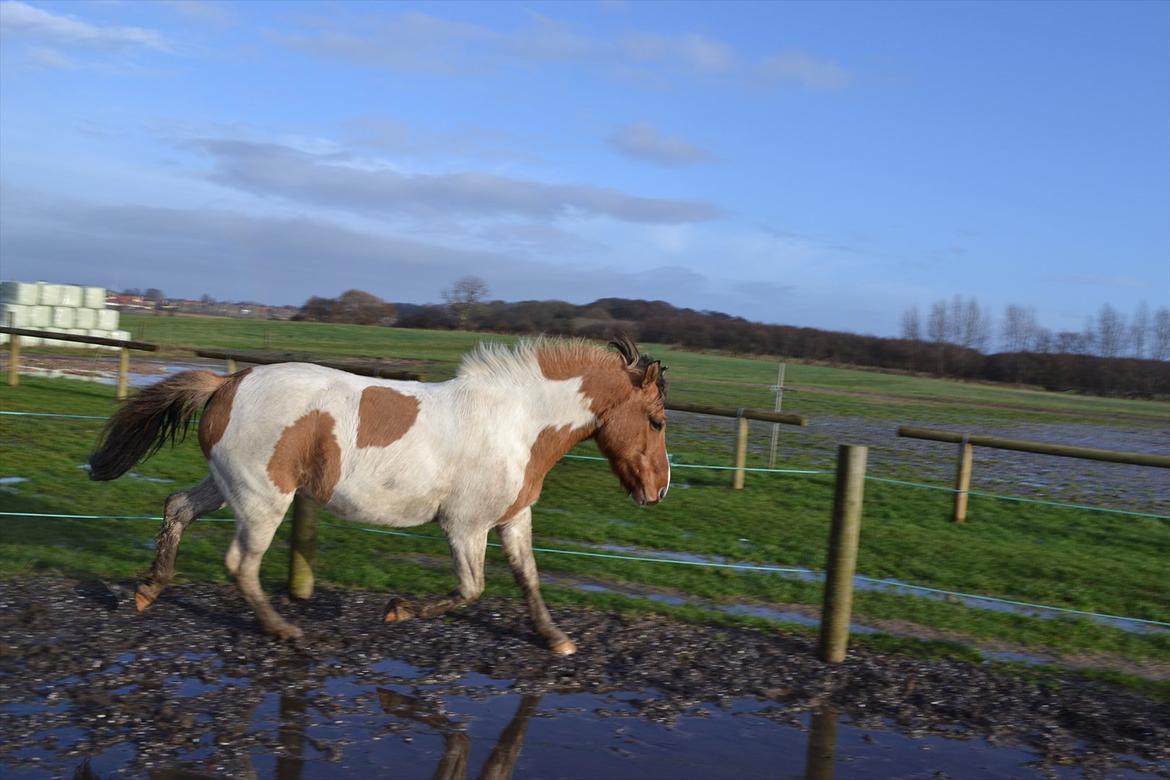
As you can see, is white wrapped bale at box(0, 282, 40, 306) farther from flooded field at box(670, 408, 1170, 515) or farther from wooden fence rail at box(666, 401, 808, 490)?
wooden fence rail at box(666, 401, 808, 490)

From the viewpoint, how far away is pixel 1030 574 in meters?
8.70

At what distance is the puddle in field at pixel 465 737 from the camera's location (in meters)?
3.77

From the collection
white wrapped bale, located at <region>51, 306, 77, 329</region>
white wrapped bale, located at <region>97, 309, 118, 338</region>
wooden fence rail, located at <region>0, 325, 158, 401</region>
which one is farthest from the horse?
white wrapped bale, located at <region>97, 309, 118, 338</region>

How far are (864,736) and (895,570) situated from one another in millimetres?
4149

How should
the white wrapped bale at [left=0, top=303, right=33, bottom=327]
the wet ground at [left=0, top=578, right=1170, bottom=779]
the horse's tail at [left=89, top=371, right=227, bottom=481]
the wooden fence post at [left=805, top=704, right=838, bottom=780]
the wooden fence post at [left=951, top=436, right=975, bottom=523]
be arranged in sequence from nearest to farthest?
the wet ground at [left=0, top=578, right=1170, bottom=779], the wooden fence post at [left=805, top=704, right=838, bottom=780], the horse's tail at [left=89, top=371, right=227, bottom=481], the wooden fence post at [left=951, top=436, right=975, bottom=523], the white wrapped bale at [left=0, top=303, right=33, bottom=327]

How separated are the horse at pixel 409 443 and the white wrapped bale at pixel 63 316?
24.9m

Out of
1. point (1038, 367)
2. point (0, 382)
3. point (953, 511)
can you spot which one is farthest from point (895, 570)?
point (1038, 367)

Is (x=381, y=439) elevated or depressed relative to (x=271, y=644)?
elevated

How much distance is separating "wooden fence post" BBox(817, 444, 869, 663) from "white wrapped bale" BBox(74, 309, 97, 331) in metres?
27.6

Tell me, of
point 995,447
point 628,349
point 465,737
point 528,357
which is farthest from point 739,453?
point 465,737

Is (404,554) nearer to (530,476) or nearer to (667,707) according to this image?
(530,476)

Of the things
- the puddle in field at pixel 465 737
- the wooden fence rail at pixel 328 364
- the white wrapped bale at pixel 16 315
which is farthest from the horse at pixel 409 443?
the white wrapped bale at pixel 16 315

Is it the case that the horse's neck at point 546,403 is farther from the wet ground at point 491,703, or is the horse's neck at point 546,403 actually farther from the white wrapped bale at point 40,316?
the white wrapped bale at point 40,316

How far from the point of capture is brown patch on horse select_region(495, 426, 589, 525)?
553cm
